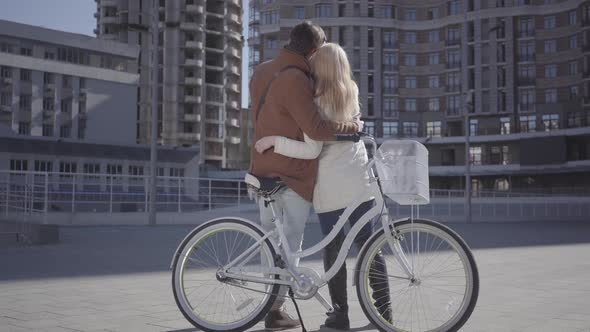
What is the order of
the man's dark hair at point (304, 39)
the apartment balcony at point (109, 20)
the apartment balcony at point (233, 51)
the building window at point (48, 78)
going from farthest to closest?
the apartment balcony at point (233, 51)
the apartment balcony at point (109, 20)
the building window at point (48, 78)
the man's dark hair at point (304, 39)

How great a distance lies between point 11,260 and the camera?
31.9ft

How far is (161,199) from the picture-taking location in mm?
27156

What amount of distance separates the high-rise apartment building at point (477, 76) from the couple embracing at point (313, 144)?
64065 millimetres

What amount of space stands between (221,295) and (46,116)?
2340 inches

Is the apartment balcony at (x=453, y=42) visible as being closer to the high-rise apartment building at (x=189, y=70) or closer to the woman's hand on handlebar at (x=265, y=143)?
the high-rise apartment building at (x=189, y=70)

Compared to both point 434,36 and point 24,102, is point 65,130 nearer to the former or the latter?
point 24,102

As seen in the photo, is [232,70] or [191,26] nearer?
[191,26]

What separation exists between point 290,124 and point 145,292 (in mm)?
2965

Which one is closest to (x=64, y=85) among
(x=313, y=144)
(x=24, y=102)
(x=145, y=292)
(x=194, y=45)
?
(x=24, y=102)

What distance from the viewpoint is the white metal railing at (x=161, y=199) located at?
1571 centimetres

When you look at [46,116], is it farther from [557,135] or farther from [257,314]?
[257,314]

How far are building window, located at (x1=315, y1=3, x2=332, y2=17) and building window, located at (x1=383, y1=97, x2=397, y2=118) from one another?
10704 millimetres

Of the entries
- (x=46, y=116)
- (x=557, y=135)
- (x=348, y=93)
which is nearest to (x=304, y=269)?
(x=348, y=93)

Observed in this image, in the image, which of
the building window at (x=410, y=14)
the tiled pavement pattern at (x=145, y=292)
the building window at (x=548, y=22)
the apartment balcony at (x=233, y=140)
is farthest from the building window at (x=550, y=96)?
the tiled pavement pattern at (x=145, y=292)
